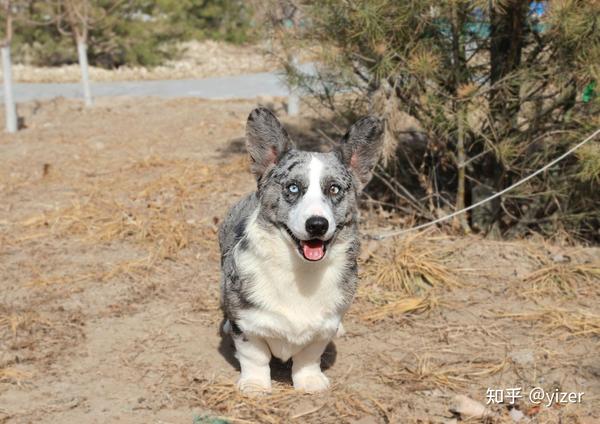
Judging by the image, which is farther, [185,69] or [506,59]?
[185,69]

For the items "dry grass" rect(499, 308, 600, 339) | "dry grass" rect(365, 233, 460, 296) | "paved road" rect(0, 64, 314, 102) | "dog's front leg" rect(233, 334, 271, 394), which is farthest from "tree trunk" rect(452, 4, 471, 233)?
"paved road" rect(0, 64, 314, 102)

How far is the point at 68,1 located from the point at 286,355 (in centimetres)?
856

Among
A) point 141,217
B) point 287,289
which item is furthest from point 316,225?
point 141,217

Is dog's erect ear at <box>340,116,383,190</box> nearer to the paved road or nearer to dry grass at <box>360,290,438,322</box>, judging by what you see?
dry grass at <box>360,290,438,322</box>

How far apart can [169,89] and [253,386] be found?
36.3 ft

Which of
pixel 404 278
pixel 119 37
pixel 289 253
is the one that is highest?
pixel 119 37

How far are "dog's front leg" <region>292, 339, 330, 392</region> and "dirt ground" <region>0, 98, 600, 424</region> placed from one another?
6cm

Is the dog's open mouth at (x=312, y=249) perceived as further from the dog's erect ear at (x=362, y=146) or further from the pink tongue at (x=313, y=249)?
the dog's erect ear at (x=362, y=146)

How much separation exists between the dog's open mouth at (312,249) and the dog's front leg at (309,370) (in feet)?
2.06

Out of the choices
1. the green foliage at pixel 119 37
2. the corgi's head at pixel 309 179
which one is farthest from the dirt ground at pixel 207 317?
the green foliage at pixel 119 37

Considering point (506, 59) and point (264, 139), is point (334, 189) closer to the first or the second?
point (264, 139)

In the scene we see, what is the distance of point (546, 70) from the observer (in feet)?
17.0

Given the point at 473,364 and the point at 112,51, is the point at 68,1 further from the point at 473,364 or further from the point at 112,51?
the point at 473,364

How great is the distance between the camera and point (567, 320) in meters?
4.35
